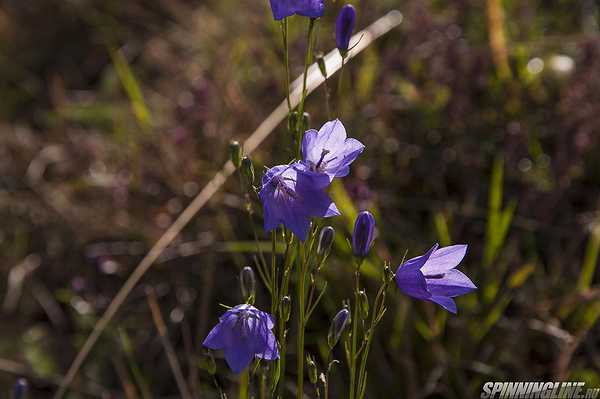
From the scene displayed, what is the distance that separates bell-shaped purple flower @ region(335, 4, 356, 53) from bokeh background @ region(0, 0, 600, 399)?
1.09 m

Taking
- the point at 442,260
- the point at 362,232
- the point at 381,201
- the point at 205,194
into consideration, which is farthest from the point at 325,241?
the point at 381,201

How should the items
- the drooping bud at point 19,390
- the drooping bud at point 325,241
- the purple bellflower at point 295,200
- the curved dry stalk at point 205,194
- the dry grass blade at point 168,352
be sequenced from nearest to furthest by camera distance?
the purple bellflower at point 295,200 → the drooping bud at point 325,241 → the drooping bud at point 19,390 → the dry grass blade at point 168,352 → the curved dry stalk at point 205,194

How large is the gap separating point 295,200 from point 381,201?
1.68 meters

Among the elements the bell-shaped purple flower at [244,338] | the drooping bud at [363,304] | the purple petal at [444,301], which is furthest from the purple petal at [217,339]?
the purple petal at [444,301]

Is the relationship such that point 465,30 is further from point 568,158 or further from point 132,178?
point 132,178

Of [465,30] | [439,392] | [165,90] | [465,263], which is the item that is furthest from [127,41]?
[439,392]

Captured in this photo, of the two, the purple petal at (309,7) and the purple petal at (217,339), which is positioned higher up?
the purple petal at (309,7)

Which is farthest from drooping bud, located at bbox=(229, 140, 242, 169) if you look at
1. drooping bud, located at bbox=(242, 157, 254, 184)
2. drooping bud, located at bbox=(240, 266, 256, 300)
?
drooping bud, located at bbox=(240, 266, 256, 300)

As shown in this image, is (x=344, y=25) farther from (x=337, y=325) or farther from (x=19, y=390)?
(x=19, y=390)

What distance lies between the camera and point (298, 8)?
139 cm

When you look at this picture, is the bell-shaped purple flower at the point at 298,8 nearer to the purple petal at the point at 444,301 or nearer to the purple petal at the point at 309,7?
the purple petal at the point at 309,7

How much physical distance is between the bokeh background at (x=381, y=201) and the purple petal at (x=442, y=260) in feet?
3.12

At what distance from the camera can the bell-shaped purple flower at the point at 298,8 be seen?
139cm

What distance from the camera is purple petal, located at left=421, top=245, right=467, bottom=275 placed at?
141cm
